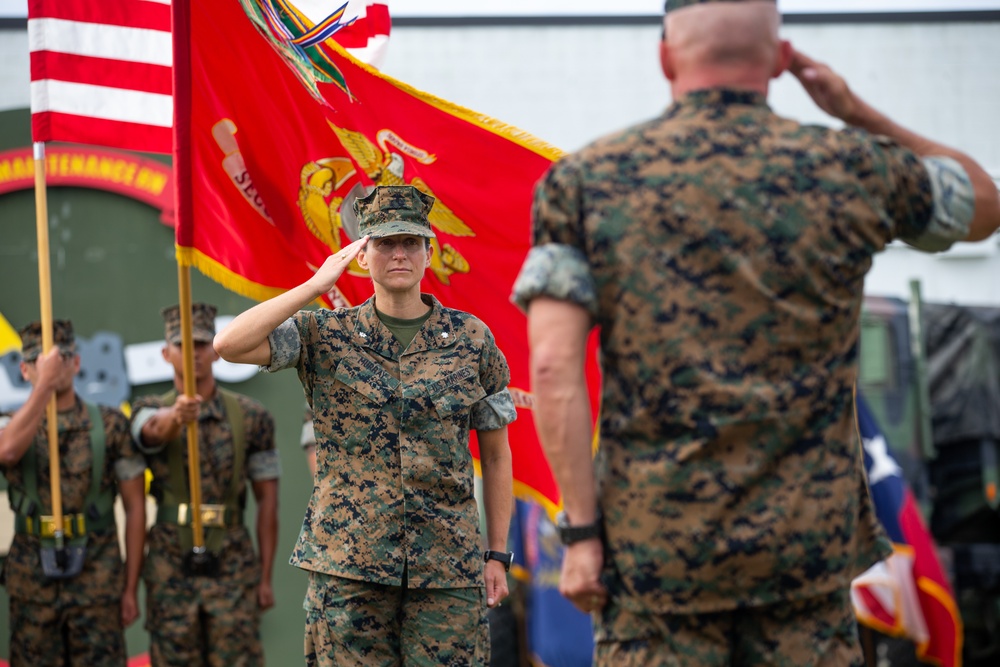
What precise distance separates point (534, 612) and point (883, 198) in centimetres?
593

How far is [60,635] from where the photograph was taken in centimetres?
660

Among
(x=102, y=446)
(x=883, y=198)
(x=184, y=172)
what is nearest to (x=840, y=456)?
(x=883, y=198)

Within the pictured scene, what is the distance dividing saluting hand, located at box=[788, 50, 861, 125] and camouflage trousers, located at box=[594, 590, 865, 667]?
1.11 m

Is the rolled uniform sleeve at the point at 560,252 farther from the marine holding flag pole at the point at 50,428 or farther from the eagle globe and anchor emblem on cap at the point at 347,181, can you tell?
the marine holding flag pole at the point at 50,428

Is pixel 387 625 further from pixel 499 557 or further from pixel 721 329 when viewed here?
pixel 721 329

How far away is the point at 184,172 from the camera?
205 inches

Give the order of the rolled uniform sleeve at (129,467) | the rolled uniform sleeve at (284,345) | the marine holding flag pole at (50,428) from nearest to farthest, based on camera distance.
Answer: the rolled uniform sleeve at (284,345) < the marine holding flag pole at (50,428) < the rolled uniform sleeve at (129,467)

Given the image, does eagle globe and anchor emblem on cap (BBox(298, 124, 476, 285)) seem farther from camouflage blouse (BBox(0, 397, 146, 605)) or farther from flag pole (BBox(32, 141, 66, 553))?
camouflage blouse (BBox(0, 397, 146, 605))

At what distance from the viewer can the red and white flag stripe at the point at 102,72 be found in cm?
594

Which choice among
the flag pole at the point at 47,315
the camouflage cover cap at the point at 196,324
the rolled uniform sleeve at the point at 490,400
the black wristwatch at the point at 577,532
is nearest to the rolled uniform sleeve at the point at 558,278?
the black wristwatch at the point at 577,532

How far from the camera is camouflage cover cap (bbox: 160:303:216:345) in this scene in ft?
22.2

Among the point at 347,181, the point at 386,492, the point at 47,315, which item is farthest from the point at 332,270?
the point at 47,315

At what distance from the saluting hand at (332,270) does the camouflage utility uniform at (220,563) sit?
3.08 metres

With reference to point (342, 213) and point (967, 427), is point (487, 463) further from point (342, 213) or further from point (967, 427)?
point (967, 427)
